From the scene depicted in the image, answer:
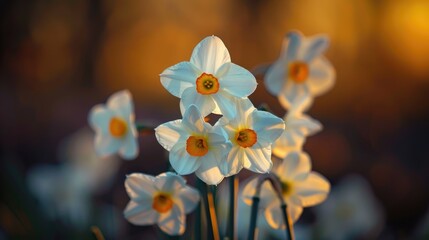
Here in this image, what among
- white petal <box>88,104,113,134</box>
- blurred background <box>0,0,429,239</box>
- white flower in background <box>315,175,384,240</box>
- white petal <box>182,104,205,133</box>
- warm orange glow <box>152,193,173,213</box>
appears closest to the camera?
white petal <box>182,104,205,133</box>

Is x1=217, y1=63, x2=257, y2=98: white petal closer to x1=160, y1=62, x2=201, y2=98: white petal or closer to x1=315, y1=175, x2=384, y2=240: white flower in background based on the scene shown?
x1=160, y1=62, x2=201, y2=98: white petal

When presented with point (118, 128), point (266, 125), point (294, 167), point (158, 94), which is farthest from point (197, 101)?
point (158, 94)

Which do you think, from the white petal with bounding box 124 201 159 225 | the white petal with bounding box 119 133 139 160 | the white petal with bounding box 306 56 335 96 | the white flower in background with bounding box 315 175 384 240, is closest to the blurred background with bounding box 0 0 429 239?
the white flower in background with bounding box 315 175 384 240

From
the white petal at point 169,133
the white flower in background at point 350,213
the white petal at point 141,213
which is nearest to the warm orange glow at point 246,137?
the white petal at point 169,133

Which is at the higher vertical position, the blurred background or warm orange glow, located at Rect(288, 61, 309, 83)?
warm orange glow, located at Rect(288, 61, 309, 83)

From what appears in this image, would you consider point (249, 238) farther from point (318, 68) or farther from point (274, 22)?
point (274, 22)

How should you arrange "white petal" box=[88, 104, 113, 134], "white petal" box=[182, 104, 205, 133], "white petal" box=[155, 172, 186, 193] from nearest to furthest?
1. "white petal" box=[182, 104, 205, 133]
2. "white petal" box=[155, 172, 186, 193]
3. "white petal" box=[88, 104, 113, 134]
